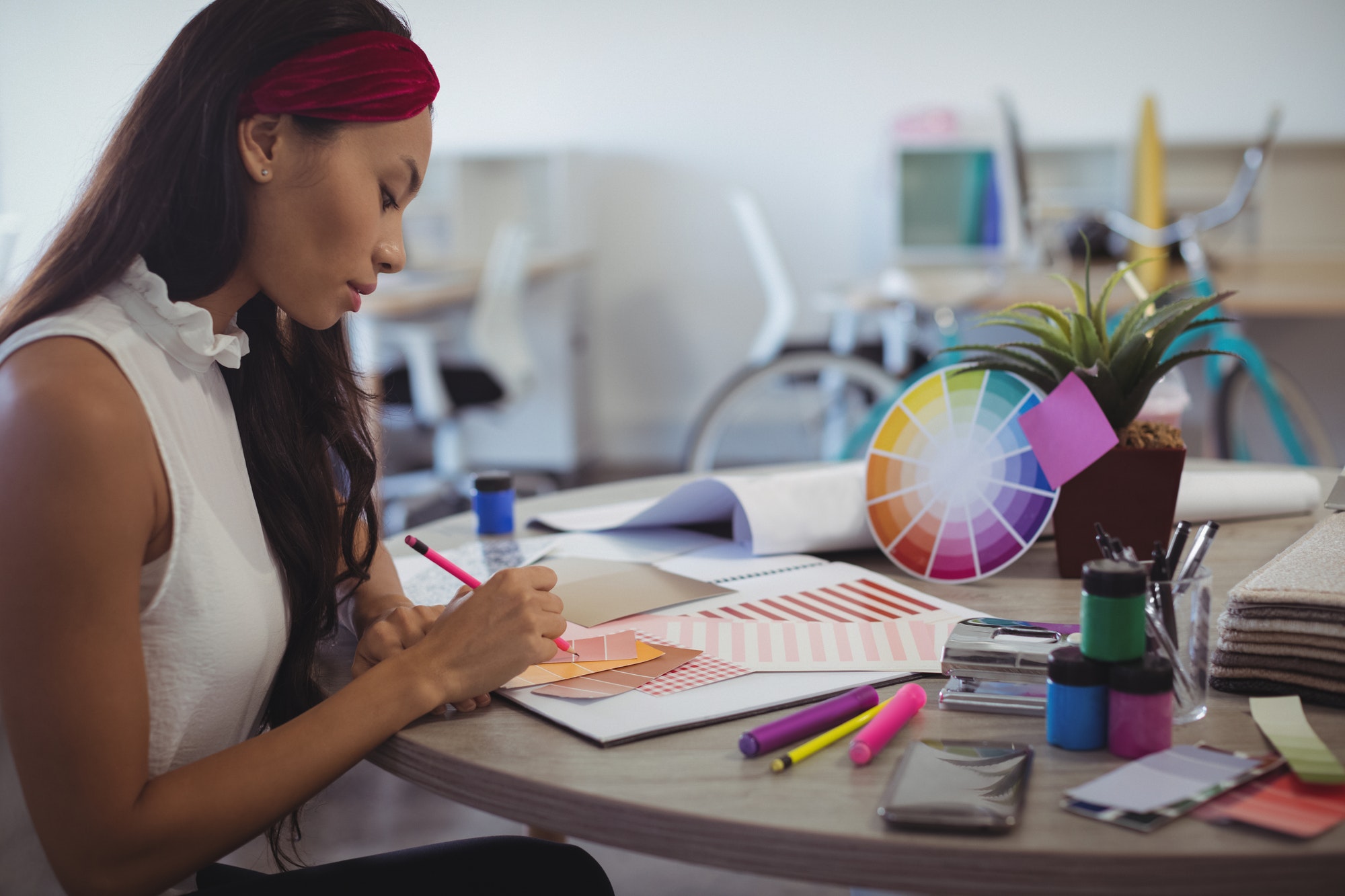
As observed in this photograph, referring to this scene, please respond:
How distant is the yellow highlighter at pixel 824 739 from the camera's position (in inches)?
25.9

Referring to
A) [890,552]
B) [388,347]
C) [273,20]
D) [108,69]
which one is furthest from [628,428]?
[273,20]

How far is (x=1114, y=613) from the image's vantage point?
67 centimetres

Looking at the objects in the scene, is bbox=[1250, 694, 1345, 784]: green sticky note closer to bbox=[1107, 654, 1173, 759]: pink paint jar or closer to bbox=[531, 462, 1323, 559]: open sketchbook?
bbox=[1107, 654, 1173, 759]: pink paint jar

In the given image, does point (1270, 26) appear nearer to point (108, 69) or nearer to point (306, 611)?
point (108, 69)

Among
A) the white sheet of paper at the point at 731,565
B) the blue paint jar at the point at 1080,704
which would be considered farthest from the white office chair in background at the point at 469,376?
the blue paint jar at the point at 1080,704

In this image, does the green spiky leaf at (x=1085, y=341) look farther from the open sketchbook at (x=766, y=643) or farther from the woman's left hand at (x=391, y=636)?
the woman's left hand at (x=391, y=636)

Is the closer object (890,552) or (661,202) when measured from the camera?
(890,552)

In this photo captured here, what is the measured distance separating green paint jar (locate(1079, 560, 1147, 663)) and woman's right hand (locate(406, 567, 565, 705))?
0.35 metres

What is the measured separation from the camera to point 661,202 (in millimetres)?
4832

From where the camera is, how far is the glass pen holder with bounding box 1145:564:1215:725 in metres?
0.72

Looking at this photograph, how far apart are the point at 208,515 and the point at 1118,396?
76 centimetres

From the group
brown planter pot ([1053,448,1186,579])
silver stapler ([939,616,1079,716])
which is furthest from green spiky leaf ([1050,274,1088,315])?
silver stapler ([939,616,1079,716])

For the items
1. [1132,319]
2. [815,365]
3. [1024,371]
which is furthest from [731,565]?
[815,365]

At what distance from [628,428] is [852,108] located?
1645 mm
